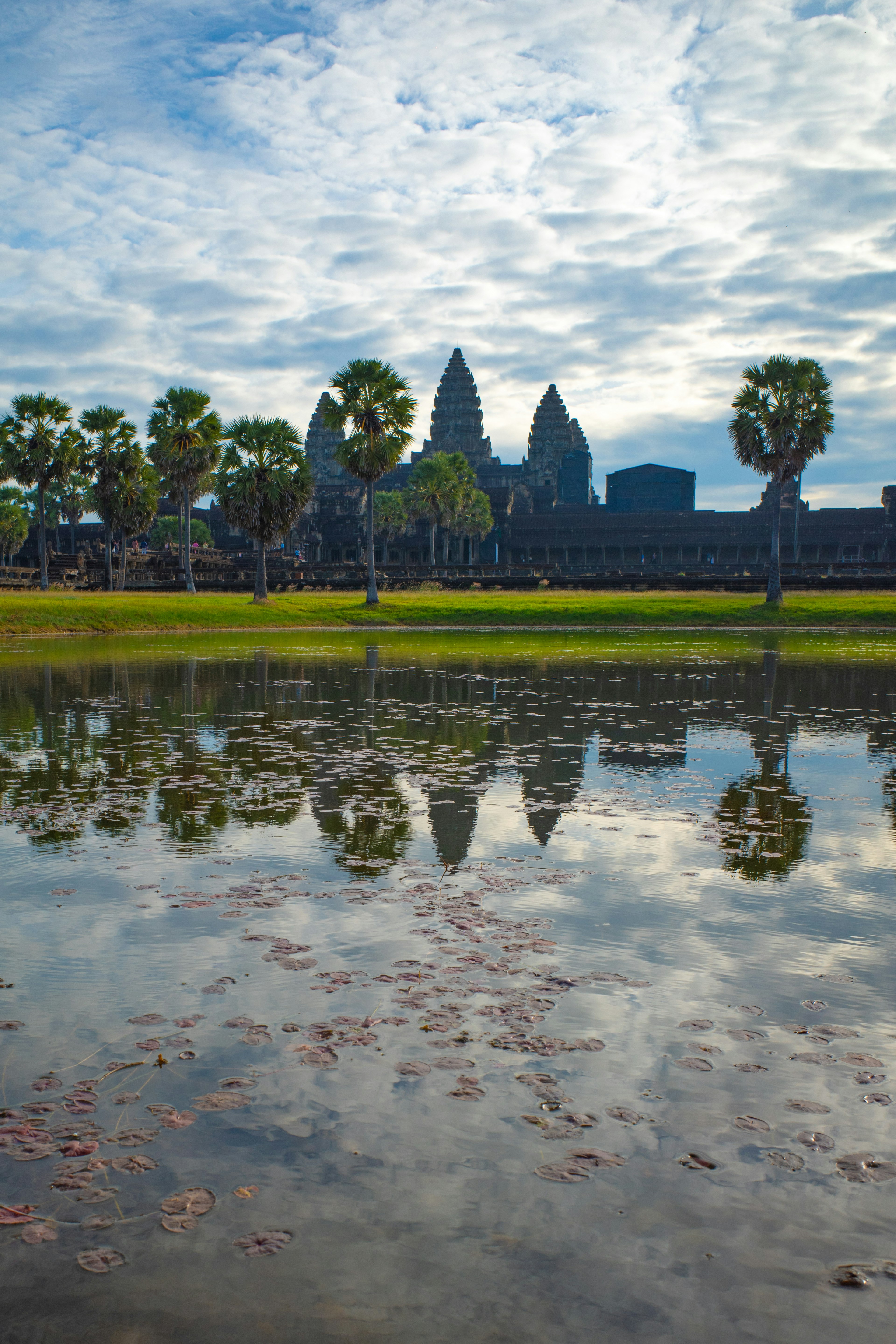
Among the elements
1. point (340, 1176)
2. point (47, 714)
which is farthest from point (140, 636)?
point (340, 1176)

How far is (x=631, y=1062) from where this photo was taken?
4395 millimetres

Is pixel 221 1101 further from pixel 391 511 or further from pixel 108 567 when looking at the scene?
pixel 391 511

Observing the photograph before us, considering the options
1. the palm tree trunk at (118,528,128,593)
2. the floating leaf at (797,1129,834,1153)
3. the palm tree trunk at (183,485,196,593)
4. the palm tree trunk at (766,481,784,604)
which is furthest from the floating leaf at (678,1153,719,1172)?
the palm tree trunk at (118,528,128,593)

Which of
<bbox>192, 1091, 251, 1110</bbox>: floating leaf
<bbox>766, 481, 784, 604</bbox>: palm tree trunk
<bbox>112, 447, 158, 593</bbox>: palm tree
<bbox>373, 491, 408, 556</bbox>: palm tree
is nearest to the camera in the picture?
<bbox>192, 1091, 251, 1110</bbox>: floating leaf

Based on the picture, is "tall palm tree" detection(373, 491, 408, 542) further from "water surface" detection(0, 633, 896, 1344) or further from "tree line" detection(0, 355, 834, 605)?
"water surface" detection(0, 633, 896, 1344)

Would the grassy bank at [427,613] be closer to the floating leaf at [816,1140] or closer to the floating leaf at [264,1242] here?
the floating leaf at [264,1242]

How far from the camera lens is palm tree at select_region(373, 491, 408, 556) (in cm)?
10256

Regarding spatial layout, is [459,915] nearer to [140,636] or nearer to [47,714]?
[47,714]

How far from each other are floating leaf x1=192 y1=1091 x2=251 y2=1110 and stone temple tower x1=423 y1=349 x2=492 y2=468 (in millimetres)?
151215

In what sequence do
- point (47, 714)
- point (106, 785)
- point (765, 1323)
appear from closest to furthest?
1. point (765, 1323)
2. point (106, 785)
3. point (47, 714)

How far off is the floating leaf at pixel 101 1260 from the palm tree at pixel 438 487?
8634 centimetres

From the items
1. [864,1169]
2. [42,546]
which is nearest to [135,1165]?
[864,1169]

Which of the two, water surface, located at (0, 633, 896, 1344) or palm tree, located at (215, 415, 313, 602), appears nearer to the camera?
water surface, located at (0, 633, 896, 1344)

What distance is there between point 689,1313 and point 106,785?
8.80m
